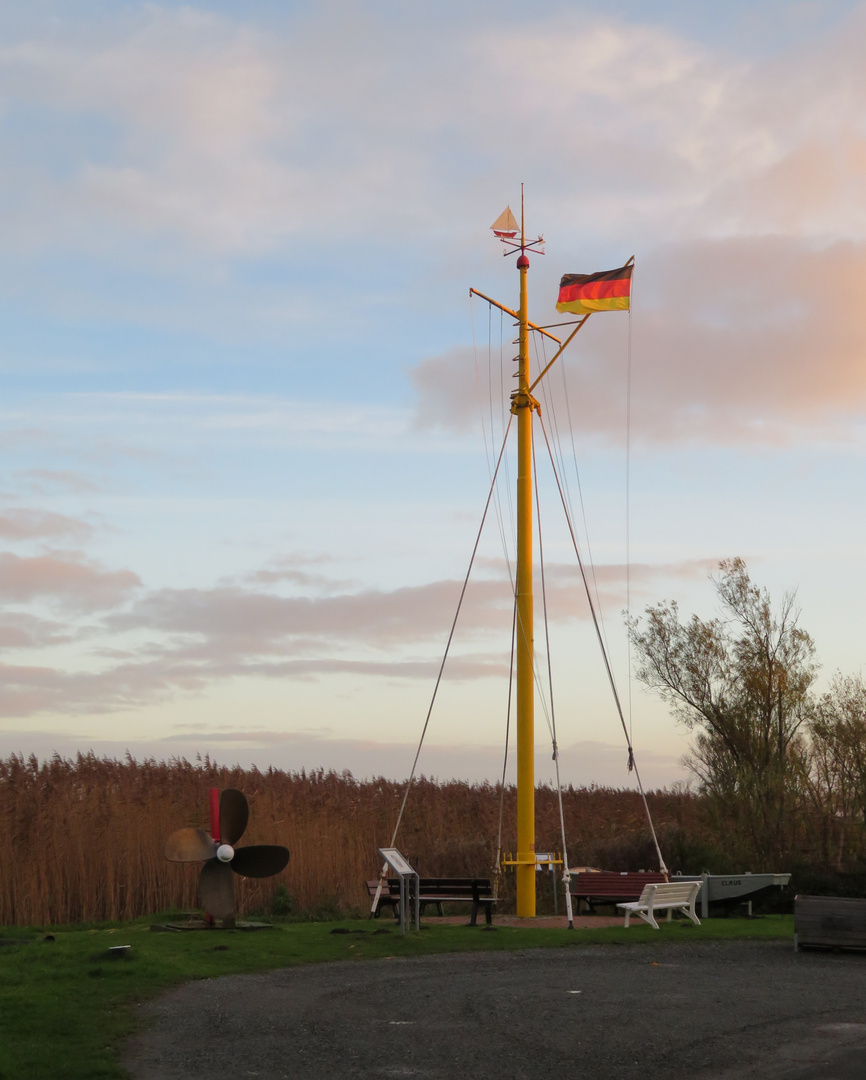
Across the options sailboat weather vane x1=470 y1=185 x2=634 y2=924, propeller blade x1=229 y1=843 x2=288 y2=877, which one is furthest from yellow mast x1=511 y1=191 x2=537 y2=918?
propeller blade x1=229 y1=843 x2=288 y2=877

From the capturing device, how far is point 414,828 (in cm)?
2362

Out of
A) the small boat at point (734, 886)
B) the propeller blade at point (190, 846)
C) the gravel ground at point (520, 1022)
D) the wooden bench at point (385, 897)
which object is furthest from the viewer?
the small boat at point (734, 886)

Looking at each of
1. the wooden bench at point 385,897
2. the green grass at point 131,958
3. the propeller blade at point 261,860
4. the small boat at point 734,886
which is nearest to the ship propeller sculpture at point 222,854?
the propeller blade at point 261,860

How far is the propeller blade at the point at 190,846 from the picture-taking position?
14.5 metres

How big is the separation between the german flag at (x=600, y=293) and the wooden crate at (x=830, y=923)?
9629mm

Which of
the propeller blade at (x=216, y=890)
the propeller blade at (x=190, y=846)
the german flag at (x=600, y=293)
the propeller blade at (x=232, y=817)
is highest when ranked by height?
the german flag at (x=600, y=293)

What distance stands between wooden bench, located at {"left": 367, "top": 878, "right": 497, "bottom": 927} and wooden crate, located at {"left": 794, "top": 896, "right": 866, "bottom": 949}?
4.17 meters

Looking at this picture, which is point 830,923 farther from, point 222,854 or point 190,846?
point 190,846

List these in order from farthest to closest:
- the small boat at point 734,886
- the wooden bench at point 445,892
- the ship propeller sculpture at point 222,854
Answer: the small boat at point 734,886
the wooden bench at point 445,892
the ship propeller sculpture at point 222,854

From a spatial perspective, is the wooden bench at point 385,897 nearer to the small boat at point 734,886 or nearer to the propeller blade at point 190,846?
the propeller blade at point 190,846

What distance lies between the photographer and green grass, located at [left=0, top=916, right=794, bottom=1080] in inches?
318

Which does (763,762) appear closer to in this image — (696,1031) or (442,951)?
(442,951)

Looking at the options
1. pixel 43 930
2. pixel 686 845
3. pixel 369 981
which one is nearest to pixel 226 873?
pixel 43 930

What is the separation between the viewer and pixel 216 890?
48.5 ft
